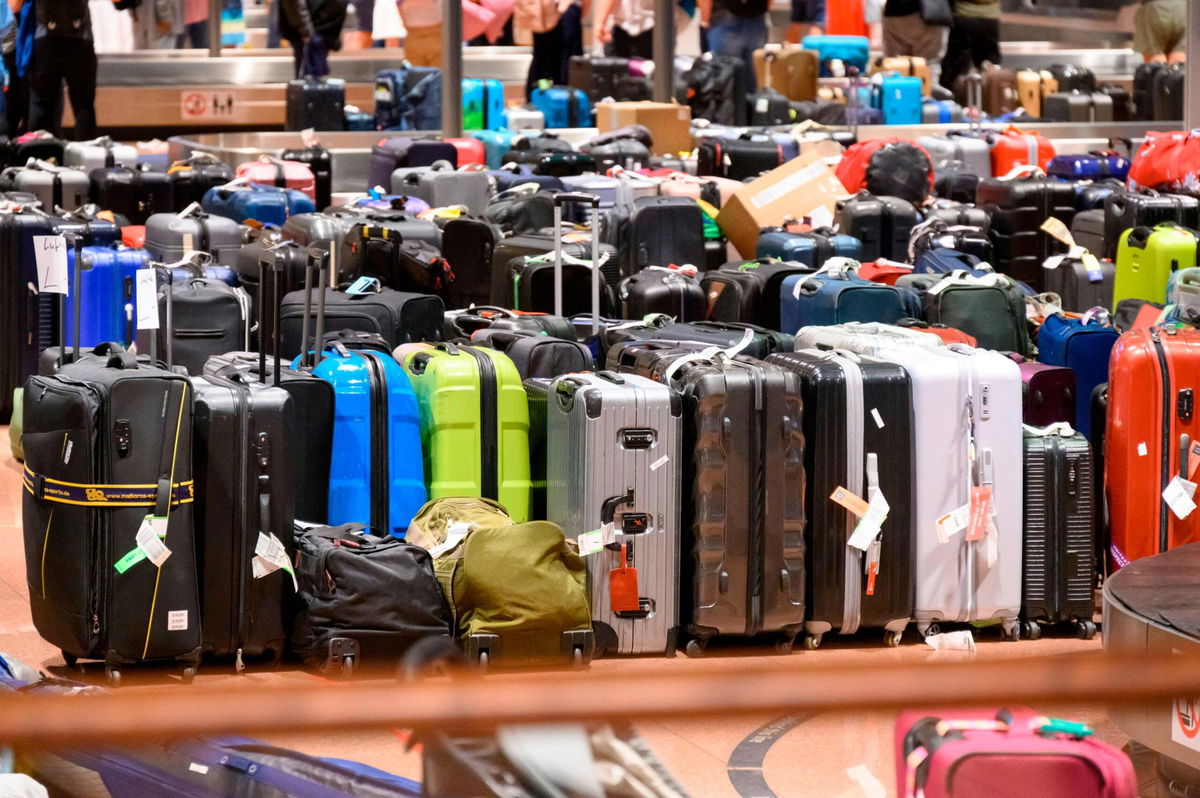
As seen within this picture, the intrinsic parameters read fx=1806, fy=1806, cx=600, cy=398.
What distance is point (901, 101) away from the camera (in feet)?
52.9

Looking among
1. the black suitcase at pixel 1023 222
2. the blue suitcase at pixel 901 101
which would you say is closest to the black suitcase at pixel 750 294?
the black suitcase at pixel 1023 222

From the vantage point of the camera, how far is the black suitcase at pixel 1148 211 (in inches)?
351

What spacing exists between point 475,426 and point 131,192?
17.9 feet

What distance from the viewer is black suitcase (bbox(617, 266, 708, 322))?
7188 mm

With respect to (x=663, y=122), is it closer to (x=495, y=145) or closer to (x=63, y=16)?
(x=495, y=145)

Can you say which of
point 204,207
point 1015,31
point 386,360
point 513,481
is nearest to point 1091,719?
point 513,481

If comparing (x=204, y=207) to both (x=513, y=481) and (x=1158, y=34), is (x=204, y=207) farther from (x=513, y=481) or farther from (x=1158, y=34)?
(x=1158, y=34)

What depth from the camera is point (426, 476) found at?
5.51 m

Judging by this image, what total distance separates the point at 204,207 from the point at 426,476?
448 cm

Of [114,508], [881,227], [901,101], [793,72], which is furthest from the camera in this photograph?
[793,72]

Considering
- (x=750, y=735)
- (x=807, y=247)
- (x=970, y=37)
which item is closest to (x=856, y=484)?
(x=750, y=735)

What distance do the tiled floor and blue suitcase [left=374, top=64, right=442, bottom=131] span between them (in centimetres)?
933

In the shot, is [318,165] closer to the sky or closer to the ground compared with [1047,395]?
closer to the sky

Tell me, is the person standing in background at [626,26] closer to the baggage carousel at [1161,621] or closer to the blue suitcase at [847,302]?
the blue suitcase at [847,302]
